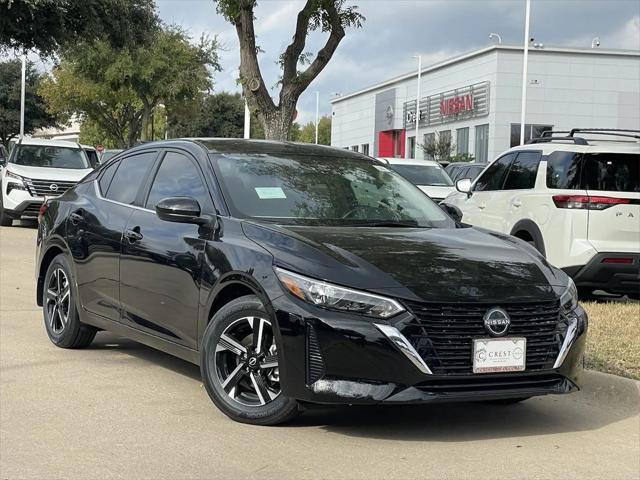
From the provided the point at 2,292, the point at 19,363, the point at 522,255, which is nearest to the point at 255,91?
the point at 2,292

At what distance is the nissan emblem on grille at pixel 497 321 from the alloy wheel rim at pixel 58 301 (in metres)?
3.67

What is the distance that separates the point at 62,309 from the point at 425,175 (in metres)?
10.7

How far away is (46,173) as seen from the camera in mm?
18422

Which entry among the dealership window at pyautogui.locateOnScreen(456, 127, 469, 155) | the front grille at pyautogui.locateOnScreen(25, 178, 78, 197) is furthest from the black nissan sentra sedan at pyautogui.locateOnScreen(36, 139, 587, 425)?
the dealership window at pyautogui.locateOnScreen(456, 127, 469, 155)

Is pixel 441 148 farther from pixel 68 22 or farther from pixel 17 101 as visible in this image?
pixel 68 22

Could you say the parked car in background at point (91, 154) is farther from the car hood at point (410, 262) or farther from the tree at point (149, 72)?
the car hood at point (410, 262)

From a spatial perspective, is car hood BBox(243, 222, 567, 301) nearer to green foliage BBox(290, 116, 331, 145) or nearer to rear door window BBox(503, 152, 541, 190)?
rear door window BBox(503, 152, 541, 190)

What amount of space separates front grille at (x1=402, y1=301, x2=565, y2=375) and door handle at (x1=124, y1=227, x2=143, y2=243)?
228cm

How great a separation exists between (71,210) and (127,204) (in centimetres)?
87

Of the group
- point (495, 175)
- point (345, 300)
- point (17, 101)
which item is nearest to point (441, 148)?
point (17, 101)

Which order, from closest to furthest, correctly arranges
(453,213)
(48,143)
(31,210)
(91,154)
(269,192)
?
1. (269,192)
2. (453,213)
3. (31,210)
4. (48,143)
5. (91,154)

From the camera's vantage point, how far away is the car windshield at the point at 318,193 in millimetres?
5457

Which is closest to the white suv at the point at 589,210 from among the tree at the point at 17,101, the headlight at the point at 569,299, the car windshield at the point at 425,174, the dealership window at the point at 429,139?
the headlight at the point at 569,299

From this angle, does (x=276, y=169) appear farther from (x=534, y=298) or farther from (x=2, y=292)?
(x=2, y=292)
